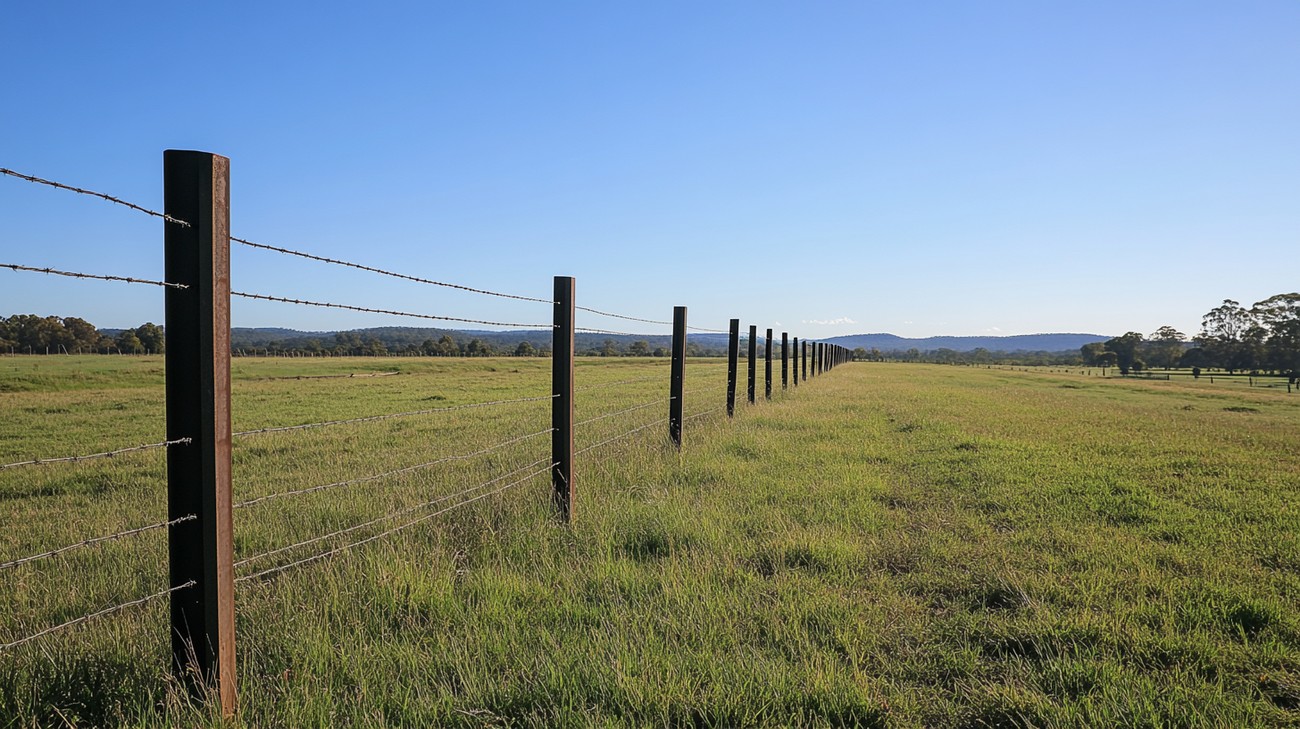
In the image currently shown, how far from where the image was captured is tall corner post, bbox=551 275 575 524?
16.8 feet

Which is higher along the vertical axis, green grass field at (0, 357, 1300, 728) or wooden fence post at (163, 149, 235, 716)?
wooden fence post at (163, 149, 235, 716)

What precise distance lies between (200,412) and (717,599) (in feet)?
8.14

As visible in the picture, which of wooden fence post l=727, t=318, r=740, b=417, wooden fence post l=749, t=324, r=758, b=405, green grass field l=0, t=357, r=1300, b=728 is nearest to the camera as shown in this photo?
green grass field l=0, t=357, r=1300, b=728

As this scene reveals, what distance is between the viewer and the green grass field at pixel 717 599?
256 centimetres

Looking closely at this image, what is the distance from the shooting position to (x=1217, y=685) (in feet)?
9.09

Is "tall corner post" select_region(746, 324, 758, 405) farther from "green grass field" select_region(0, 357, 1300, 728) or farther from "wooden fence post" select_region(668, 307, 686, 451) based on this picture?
"green grass field" select_region(0, 357, 1300, 728)

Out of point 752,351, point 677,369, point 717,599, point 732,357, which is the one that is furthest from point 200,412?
point 752,351

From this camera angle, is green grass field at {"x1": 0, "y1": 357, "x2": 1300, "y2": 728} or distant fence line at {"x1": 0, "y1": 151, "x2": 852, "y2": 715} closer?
distant fence line at {"x1": 0, "y1": 151, "x2": 852, "y2": 715}

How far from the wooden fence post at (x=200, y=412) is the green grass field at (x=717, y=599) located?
22 cm

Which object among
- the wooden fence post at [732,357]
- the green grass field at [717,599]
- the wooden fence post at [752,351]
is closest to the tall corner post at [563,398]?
the green grass field at [717,599]

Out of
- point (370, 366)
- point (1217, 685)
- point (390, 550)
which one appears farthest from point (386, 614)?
point (370, 366)

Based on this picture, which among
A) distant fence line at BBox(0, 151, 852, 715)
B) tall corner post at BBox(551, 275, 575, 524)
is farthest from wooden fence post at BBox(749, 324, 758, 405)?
distant fence line at BBox(0, 151, 852, 715)

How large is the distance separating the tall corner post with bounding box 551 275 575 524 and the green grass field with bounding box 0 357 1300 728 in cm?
24

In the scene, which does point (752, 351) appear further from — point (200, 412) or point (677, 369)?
point (200, 412)
